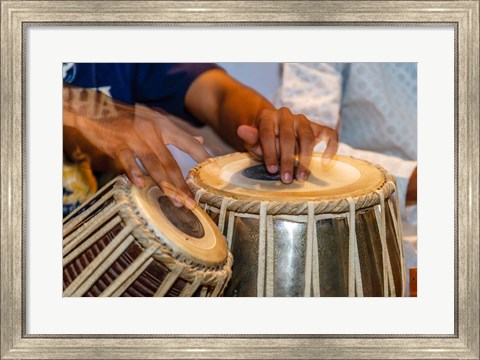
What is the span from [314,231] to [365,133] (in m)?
0.25

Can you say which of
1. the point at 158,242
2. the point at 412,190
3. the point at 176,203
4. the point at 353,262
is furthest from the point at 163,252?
the point at 412,190

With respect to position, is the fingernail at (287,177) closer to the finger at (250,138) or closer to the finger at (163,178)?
the finger at (250,138)

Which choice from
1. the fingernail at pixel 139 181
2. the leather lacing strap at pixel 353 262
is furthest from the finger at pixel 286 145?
the fingernail at pixel 139 181

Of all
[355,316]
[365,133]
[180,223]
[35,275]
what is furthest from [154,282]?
[365,133]

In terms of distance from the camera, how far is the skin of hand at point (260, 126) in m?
1.13

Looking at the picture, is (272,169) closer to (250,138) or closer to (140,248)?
(250,138)

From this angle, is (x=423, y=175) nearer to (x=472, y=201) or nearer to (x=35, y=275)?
(x=472, y=201)

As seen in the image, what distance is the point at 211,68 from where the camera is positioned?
3.74 ft

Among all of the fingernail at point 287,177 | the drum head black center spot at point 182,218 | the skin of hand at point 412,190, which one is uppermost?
the fingernail at point 287,177

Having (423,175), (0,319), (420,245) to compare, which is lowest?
(0,319)

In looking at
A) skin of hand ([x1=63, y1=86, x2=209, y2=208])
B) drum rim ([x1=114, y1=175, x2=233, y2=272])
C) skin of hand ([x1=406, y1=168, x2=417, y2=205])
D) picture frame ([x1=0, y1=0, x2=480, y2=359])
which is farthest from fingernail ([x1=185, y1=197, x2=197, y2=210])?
skin of hand ([x1=406, y1=168, x2=417, y2=205])

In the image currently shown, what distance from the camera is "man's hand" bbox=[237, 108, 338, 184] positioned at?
1125 mm

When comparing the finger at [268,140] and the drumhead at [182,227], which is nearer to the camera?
the drumhead at [182,227]

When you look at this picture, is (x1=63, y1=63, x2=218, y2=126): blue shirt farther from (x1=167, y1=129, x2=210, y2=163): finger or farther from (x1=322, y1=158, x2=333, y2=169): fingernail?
(x1=322, y1=158, x2=333, y2=169): fingernail
